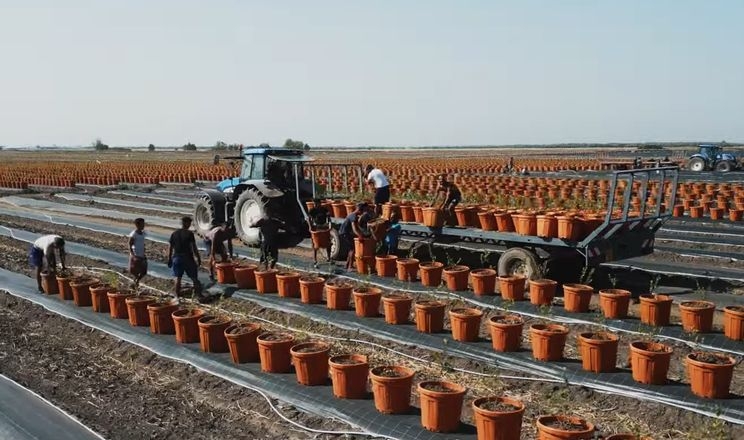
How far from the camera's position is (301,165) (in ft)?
43.7

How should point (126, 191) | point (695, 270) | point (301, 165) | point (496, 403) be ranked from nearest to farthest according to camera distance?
point (496, 403)
point (695, 270)
point (301, 165)
point (126, 191)

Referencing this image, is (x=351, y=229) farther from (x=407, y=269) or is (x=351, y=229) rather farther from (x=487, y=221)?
(x=487, y=221)

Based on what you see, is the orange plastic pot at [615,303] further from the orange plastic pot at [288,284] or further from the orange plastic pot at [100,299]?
the orange plastic pot at [100,299]

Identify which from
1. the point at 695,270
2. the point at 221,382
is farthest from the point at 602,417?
the point at 695,270

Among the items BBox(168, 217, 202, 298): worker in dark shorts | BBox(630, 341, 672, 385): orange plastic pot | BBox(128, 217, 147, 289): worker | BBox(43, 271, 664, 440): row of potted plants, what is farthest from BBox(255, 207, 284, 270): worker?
BBox(630, 341, 672, 385): orange plastic pot

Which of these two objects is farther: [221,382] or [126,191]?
[126,191]

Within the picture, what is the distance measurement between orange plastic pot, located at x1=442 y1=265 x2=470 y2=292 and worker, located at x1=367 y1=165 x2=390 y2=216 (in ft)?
9.73

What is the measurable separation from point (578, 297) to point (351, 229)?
4367 millimetres

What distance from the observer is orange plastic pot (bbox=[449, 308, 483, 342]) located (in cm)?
746

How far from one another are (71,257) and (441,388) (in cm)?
1072

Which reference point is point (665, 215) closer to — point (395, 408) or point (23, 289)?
point (395, 408)

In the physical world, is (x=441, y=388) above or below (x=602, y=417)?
above

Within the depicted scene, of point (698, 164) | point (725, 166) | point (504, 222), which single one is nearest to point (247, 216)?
point (504, 222)

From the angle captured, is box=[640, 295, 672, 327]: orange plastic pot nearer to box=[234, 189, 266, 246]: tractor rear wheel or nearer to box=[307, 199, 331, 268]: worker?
box=[307, 199, 331, 268]: worker
